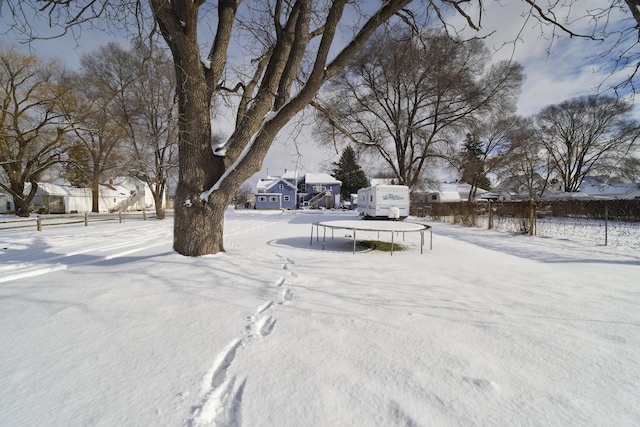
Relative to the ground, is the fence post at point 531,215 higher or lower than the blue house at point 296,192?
lower

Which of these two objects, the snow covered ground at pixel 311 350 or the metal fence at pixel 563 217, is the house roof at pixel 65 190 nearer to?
the snow covered ground at pixel 311 350

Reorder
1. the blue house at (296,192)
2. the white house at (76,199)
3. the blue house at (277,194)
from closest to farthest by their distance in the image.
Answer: the white house at (76,199) < the blue house at (277,194) < the blue house at (296,192)

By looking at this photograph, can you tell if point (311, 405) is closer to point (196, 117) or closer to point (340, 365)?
point (340, 365)

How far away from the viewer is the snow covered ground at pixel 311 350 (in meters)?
1.39

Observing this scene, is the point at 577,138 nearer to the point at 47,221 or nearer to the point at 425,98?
the point at 425,98

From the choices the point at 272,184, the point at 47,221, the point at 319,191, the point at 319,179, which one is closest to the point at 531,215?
the point at 47,221

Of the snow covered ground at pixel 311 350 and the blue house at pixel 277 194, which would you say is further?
the blue house at pixel 277 194

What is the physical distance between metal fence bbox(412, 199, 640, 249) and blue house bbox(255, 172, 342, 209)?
90.2 feet

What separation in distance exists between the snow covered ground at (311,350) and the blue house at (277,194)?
3897cm

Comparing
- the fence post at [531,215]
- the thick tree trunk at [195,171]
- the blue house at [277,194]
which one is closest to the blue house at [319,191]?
the blue house at [277,194]

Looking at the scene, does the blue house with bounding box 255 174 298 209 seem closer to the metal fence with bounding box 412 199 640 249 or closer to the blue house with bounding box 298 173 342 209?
the blue house with bounding box 298 173 342 209

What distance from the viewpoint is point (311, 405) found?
4.66ft

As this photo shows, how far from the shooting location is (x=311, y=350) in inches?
77.5

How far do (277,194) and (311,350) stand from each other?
137 ft
